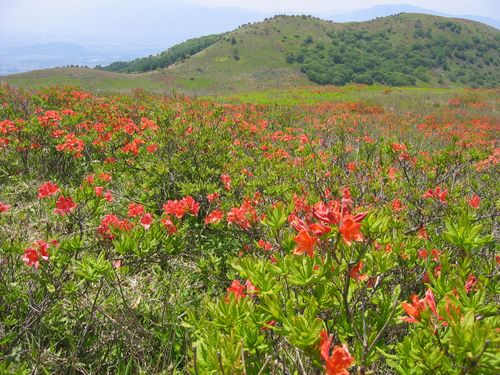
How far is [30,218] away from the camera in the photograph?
12.8 feet

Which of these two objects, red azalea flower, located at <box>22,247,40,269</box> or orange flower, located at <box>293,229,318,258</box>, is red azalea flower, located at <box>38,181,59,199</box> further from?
orange flower, located at <box>293,229,318,258</box>

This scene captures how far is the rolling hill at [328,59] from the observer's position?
53.5 m

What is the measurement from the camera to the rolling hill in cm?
5353

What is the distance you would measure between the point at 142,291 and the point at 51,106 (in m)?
6.46

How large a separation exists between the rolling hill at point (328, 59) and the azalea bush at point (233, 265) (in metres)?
42.9

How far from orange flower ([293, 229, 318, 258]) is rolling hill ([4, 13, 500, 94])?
152ft

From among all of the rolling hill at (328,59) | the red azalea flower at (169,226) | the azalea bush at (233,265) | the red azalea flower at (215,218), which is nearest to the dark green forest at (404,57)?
the rolling hill at (328,59)

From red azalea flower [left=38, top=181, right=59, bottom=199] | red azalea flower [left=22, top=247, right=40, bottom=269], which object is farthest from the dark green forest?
red azalea flower [left=22, top=247, right=40, bottom=269]

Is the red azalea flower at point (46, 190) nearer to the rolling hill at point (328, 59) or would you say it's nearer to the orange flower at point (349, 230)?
the orange flower at point (349, 230)

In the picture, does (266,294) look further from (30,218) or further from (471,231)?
(30,218)

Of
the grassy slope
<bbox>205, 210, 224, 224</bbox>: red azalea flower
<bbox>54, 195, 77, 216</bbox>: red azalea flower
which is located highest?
the grassy slope

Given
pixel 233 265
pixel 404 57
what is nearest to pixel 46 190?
pixel 233 265

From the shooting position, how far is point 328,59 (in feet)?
232

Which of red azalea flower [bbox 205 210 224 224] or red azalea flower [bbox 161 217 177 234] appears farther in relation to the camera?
red azalea flower [bbox 205 210 224 224]
